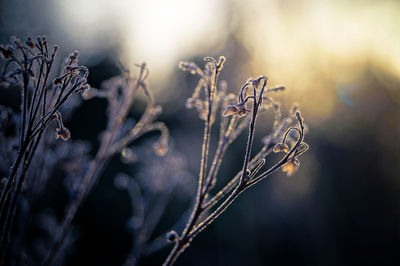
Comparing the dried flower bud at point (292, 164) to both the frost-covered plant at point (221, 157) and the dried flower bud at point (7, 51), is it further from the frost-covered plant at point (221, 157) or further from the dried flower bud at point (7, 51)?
the dried flower bud at point (7, 51)

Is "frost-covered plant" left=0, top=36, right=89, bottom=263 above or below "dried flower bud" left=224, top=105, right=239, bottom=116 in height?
above

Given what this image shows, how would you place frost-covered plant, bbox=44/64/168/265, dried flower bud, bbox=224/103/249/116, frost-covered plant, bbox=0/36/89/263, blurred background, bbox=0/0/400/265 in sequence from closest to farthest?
frost-covered plant, bbox=0/36/89/263
dried flower bud, bbox=224/103/249/116
frost-covered plant, bbox=44/64/168/265
blurred background, bbox=0/0/400/265

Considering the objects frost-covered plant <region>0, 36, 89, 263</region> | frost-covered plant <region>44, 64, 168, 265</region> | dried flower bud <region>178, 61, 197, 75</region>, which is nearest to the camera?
frost-covered plant <region>0, 36, 89, 263</region>

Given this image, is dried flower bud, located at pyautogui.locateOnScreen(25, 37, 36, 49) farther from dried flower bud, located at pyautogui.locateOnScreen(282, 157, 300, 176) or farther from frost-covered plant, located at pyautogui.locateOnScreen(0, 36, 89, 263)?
dried flower bud, located at pyautogui.locateOnScreen(282, 157, 300, 176)

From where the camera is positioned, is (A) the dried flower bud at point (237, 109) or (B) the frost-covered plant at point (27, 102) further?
(A) the dried flower bud at point (237, 109)

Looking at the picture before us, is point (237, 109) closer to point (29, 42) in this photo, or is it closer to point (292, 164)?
point (292, 164)

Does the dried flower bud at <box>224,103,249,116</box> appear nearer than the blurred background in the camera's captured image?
Yes

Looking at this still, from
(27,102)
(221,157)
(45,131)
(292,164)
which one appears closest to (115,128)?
(45,131)

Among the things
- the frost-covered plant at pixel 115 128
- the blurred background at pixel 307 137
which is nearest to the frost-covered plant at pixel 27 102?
the frost-covered plant at pixel 115 128

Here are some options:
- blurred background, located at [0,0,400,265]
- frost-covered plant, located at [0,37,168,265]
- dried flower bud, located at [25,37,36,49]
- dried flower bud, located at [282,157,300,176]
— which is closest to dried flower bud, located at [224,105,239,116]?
dried flower bud, located at [282,157,300,176]
